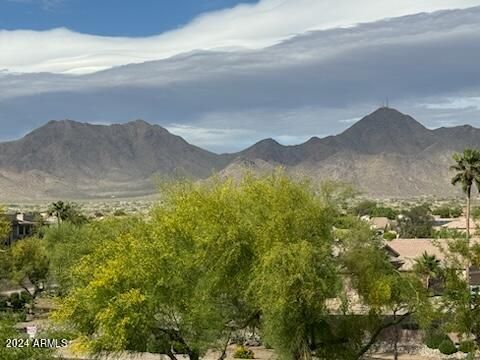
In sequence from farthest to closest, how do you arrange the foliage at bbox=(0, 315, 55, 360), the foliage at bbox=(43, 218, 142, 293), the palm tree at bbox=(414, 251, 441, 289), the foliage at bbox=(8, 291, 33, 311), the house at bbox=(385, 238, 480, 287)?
the house at bbox=(385, 238, 480, 287), the foliage at bbox=(8, 291, 33, 311), the foliage at bbox=(43, 218, 142, 293), the palm tree at bbox=(414, 251, 441, 289), the foliage at bbox=(0, 315, 55, 360)

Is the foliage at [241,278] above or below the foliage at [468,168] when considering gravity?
below

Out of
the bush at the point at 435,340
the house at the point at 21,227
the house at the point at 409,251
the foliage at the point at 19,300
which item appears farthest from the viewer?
the house at the point at 21,227

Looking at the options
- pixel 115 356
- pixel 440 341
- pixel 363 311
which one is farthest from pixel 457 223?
pixel 115 356

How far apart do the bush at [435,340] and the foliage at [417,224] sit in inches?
2032

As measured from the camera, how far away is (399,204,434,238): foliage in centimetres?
10601

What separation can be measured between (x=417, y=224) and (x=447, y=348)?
249 ft

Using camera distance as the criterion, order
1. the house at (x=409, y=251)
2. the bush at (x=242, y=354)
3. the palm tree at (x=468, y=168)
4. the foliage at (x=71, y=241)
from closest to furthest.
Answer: the bush at (x=242, y=354)
the foliage at (x=71, y=241)
the palm tree at (x=468, y=168)
the house at (x=409, y=251)

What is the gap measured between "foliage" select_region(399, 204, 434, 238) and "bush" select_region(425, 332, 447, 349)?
169ft

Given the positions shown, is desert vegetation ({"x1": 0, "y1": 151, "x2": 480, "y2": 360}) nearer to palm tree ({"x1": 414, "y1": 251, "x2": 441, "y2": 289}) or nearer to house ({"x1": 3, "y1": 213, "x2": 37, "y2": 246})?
palm tree ({"x1": 414, "y1": 251, "x2": 441, "y2": 289})

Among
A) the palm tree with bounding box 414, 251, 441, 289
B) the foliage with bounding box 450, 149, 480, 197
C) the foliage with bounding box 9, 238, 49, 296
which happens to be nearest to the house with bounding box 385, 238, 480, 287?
the foliage with bounding box 450, 149, 480, 197

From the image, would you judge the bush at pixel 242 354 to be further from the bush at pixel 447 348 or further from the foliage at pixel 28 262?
the foliage at pixel 28 262

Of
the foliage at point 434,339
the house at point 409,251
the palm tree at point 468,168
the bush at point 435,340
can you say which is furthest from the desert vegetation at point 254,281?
the palm tree at point 468,168

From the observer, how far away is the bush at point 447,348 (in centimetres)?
4675

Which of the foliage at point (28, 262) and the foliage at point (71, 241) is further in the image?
the foliage at point (28, 262)
